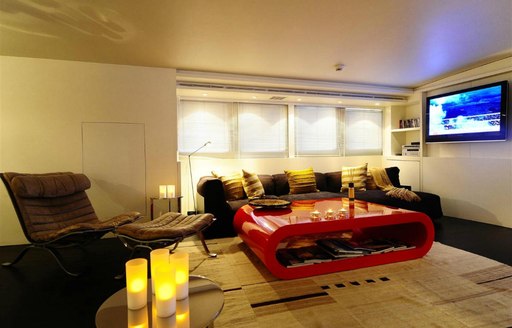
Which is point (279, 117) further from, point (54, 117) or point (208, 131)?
point (54, 117)

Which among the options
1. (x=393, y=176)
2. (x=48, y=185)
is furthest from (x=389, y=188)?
(x=48, y=185)

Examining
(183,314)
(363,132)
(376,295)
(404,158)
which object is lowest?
(376,295)

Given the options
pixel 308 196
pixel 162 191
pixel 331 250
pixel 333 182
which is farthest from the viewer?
pixel 333 182

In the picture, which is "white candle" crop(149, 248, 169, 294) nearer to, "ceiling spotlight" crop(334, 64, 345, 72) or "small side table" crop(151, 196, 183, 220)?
"small side table" crop(151, 196, 183, 220)

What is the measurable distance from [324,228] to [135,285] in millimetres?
1558

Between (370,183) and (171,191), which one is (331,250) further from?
(370,183)

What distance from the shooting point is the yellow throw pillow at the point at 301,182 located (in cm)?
436

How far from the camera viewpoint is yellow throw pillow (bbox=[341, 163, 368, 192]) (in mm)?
4549

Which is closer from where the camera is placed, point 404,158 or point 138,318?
point 138,318

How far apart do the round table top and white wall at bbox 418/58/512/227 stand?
4248mm

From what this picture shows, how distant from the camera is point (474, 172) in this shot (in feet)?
13.4

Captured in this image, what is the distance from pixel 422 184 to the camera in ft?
16.0

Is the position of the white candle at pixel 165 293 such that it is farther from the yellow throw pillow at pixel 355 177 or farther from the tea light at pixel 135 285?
the yellow throw pillow at pixel 355 177

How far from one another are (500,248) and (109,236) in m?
4.49
